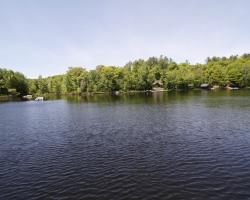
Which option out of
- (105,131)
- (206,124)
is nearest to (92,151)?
(105,131)

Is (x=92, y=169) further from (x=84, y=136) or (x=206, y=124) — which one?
(x=206, y=124)

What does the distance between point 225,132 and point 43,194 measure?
3624 cm

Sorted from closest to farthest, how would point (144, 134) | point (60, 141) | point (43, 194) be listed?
point (43, 194)
point (60, 141)
point (144, 134)

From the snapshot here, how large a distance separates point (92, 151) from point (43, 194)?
47.7 ft

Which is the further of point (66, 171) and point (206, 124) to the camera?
point (206, 124)

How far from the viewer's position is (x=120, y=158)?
1427 inches

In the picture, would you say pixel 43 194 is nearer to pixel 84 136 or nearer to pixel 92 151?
pixel 92 151

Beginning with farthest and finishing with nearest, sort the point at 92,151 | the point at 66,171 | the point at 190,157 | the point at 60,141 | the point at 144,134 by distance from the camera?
1. the point at 144,134
2. the point at 60,141
3. the point at 92,151
4. the point at 190,157
5. the point at 66,171

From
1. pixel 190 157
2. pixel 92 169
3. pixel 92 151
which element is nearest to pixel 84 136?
pixel 92 151

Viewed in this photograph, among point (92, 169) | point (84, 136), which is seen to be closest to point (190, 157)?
point (92, 169)

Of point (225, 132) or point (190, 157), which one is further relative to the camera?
point (225, 132)

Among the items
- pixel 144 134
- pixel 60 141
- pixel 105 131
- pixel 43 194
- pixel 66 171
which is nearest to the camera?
→ pixel 43 194

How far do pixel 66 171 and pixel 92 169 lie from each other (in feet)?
10.3

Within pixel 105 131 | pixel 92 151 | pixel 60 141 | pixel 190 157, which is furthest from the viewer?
pixel 105 131
